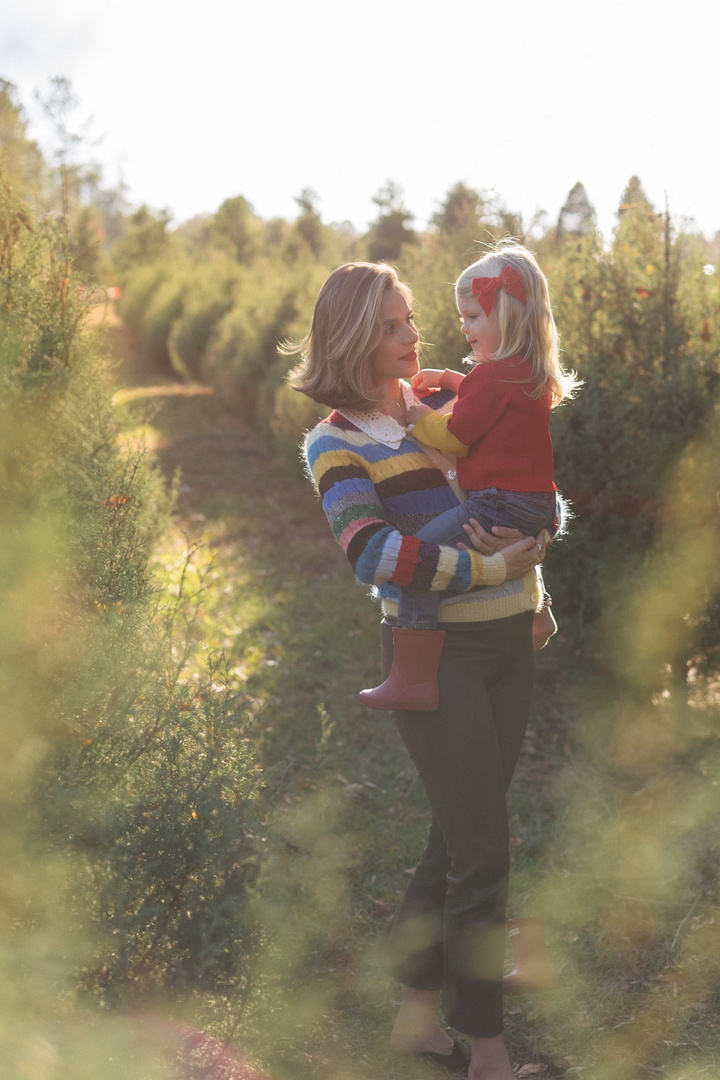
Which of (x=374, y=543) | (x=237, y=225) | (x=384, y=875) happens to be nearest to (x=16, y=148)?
(x=374, y=543)

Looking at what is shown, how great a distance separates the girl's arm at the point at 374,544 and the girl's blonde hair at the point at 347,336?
0.14 metres

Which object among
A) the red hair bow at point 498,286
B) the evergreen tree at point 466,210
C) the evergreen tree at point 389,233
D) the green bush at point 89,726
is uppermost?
the evergreen tree at point 389,233

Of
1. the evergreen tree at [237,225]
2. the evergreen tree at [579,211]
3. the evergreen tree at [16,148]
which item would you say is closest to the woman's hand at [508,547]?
the evergreen tree at [16,148]

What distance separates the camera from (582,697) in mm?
5656

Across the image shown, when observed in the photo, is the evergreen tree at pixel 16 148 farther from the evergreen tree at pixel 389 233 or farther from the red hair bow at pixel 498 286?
the evergreen tree at pixel 389 233

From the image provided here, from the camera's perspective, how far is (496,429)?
8.18 ft

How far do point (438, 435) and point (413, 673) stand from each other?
68 centimetres

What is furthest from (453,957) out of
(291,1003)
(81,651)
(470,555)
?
(81,651)

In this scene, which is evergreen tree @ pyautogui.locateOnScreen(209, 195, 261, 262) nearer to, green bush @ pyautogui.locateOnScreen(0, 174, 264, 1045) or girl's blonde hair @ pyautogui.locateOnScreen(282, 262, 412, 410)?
green bush @ pyautogui.locateOnScreen(0, 174, 264, 1045)

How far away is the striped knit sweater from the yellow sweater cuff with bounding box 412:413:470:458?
55mm

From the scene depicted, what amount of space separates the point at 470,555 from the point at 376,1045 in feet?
6.13

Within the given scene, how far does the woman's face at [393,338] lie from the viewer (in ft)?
8.19

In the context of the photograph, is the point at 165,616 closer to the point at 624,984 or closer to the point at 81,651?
the point at 81,651

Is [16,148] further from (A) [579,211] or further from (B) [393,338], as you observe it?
(A) [579,211]
